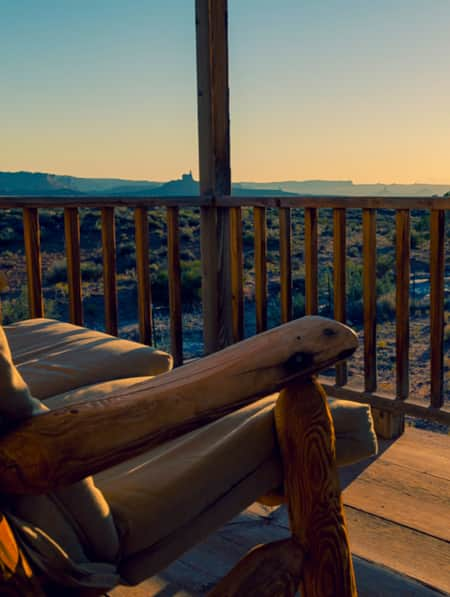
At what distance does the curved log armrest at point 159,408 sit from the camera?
0.77 metres

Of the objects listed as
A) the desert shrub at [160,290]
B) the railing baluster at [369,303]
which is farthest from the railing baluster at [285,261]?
the desert shrub at [160,290]

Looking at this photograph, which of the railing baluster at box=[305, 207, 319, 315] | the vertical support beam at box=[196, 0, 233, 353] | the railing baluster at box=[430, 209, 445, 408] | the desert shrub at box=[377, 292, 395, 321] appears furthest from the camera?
the desert shrub at box=[377, 292, 395, 321]

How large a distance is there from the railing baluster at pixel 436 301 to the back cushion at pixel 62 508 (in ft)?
5.29

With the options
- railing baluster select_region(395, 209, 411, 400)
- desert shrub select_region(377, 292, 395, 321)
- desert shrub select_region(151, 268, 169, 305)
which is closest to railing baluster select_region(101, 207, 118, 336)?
railing baluster select_region(395, 209, 411, 400)

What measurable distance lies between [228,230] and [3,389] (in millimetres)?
2200

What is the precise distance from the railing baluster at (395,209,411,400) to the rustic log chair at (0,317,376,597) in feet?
4.29

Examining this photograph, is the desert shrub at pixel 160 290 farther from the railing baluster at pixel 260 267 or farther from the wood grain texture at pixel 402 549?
the wood grain texture at pixel 402 549

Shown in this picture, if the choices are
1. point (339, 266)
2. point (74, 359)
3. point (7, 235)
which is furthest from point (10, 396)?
point (7, 235)

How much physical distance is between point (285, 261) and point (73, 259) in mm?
830

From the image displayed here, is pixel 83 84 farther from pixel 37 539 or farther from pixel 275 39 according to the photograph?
pixel 37 539

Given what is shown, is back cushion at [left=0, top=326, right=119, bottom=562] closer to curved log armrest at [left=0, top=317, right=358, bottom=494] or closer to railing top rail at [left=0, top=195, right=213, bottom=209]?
curved log armrest at [left=0, top=317, right=358, bottom=494]

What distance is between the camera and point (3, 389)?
0.76 meters

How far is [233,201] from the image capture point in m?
2.78

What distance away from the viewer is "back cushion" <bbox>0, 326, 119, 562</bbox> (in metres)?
0.78
